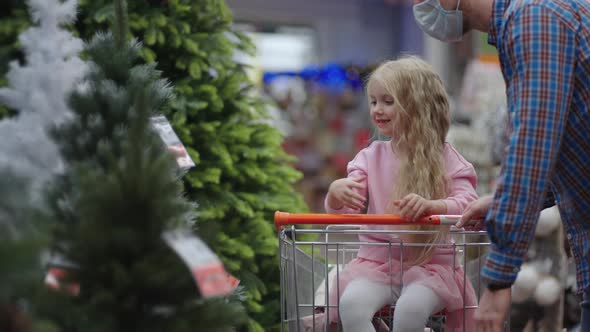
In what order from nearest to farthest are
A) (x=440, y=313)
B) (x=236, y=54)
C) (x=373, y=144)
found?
1. (x=440, y=313)
2. (x=373, y=144)
3. (x=236, y=54)

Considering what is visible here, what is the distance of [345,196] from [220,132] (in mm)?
769

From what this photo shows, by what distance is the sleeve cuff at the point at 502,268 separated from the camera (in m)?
1.55

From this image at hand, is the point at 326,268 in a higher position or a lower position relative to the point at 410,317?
higher

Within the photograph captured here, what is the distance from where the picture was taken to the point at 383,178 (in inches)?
91.2

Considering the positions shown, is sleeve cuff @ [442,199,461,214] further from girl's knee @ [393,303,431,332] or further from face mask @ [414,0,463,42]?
face mask @ [414,0,463,42]

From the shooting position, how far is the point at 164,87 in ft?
5.77

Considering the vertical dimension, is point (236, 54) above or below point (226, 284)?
above

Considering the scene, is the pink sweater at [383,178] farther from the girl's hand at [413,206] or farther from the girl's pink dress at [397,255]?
the girl's hand at [413,206]

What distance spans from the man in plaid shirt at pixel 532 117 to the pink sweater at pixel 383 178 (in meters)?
0.57

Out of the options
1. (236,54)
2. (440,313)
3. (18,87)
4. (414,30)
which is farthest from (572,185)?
(414,30)

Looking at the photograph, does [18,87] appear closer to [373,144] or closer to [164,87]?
[164,87]

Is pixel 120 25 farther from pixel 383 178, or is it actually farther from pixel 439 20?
pixel 383 178

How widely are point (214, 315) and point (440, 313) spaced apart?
1.00 m

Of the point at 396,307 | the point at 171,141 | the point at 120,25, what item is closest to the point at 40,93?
the point at 120,25
